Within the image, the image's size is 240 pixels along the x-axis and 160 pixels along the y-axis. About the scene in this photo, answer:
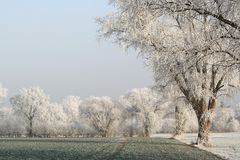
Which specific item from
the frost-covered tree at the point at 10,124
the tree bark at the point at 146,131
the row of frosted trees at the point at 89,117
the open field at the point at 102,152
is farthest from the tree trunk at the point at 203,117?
the frost-covered tree at the point at 10,124

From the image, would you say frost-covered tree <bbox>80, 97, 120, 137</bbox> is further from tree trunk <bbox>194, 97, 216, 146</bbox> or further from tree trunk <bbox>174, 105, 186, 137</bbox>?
tree trunk <bbox>194, 97, 216, 146</bbox>

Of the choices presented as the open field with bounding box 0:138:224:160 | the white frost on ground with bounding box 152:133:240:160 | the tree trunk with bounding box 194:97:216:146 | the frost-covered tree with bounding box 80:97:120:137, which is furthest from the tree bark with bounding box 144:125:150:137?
the open field with bounding box 0:138:224:160

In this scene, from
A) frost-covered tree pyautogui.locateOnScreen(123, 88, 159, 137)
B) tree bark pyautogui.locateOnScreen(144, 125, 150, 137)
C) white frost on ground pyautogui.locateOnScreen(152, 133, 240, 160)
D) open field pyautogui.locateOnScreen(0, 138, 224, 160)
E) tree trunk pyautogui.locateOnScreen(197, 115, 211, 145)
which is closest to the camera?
open field pyautogui.locateOnScreen(0, 138, 224, 160)

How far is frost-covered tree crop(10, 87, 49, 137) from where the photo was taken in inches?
5404

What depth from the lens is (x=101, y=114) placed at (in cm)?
13025

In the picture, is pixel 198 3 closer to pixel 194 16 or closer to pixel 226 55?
pixel 194 16

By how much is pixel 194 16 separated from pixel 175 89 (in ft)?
86.4

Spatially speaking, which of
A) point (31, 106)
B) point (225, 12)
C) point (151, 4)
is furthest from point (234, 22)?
point (31, 106)

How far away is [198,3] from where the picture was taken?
78.4ft

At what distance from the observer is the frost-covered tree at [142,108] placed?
11725 centimetres

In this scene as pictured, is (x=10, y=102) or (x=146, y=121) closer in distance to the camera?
(x=146, y=121)

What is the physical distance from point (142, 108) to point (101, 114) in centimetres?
1148

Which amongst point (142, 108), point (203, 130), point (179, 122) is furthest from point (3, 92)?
point (203, 130)

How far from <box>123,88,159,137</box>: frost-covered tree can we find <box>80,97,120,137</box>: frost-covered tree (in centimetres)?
403
